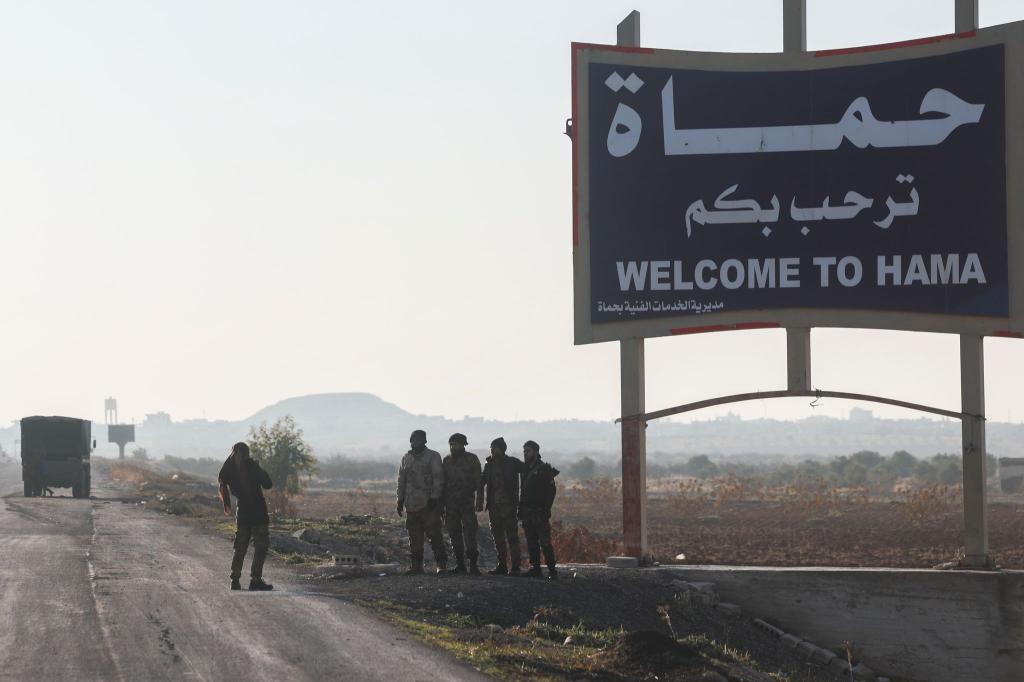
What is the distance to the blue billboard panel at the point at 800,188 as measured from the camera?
19656 mm

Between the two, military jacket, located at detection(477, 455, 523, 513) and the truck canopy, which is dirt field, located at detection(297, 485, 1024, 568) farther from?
the truck canopy

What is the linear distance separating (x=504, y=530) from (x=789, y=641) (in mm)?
4238

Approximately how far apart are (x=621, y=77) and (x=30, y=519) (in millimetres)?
19027

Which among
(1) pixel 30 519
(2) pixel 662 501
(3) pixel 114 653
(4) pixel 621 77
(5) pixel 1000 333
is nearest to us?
(3) pixel 114 653

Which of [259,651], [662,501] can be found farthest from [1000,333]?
[662,501]

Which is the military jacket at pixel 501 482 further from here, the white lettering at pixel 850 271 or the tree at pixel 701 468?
the tree at pixel 701 468

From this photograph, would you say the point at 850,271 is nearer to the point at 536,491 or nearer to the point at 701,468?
the point at 536,491

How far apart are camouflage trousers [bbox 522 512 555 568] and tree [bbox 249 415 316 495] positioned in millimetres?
42013

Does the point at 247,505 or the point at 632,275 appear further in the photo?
the point at 632,275

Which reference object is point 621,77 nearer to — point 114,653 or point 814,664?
point 814,664

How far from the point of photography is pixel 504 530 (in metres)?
18.9

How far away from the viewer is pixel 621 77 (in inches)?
814

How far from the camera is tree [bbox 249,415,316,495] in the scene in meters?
60.4

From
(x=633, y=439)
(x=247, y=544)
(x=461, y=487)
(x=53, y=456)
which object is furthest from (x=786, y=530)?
(x=247, y=544)
